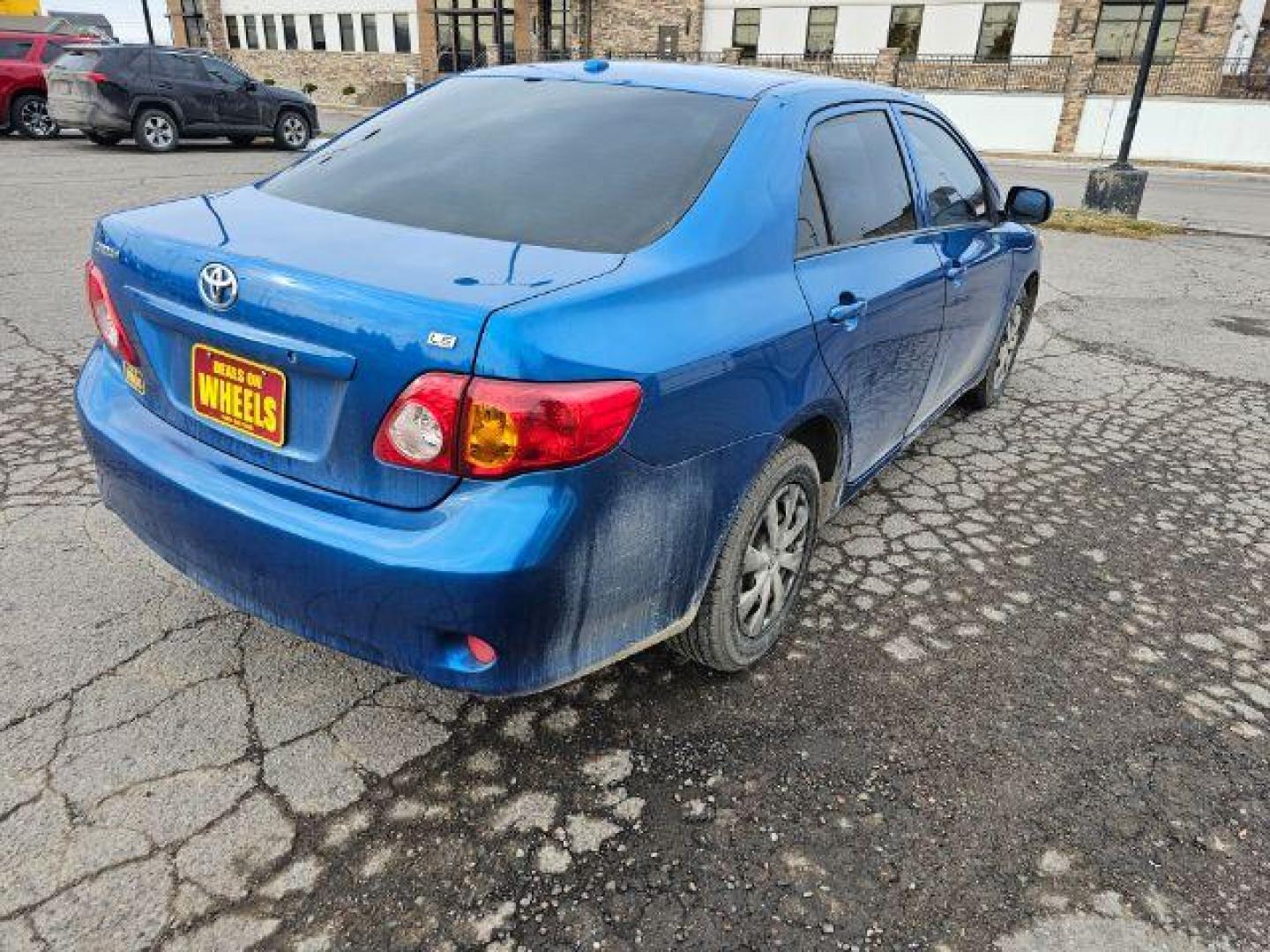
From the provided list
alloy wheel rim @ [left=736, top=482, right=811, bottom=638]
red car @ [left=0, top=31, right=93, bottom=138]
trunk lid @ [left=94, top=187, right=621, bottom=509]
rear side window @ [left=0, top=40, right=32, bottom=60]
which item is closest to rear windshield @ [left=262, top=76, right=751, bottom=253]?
trunk lid @ [left=94, top=187, right=621, bottom=509]

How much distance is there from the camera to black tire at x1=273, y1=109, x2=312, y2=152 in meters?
16.4

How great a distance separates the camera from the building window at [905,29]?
108 ft

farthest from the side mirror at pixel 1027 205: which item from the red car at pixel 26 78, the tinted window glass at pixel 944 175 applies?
the red car at pixel 26 78

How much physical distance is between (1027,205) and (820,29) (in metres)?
34.6

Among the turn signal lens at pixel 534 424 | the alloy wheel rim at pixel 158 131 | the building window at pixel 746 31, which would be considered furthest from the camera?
the building window at pixel 746 31

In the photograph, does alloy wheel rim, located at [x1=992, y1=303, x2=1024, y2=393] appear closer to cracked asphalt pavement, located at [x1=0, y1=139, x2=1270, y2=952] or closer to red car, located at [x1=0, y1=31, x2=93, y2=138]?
cracked asphalt pavement, located at [x1=0, y1=139, x2=1270, y2=952]

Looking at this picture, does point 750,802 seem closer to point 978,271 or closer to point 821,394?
point 821,394

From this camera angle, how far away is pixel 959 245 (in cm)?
355

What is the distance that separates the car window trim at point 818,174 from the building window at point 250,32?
52.8 meters

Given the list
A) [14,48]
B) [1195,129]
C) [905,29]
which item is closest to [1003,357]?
[14,48]

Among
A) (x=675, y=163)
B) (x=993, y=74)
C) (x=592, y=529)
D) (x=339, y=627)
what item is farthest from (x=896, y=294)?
(x=993, y=74)

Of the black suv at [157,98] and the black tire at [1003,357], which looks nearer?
the black tire at [1003,357]

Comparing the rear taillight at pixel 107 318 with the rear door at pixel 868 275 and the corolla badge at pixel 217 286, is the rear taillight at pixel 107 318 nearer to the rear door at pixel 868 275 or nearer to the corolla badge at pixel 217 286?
the corolla badge at pixel 217 286

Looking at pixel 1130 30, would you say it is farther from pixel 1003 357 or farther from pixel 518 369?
pixel 518 369
